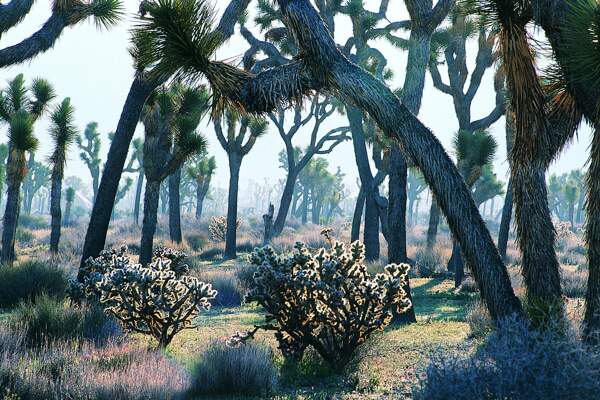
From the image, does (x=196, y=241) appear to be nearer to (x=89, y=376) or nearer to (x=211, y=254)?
(x=211, y=254)

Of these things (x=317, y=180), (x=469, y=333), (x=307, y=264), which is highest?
(x=317, y=180)

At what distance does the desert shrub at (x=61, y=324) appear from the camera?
855cm

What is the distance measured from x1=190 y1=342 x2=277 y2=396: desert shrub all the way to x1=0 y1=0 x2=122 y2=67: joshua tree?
9403 millimetres

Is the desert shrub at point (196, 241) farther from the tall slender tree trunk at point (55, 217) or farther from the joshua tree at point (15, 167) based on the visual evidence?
the joshua tree at point (15, 167)

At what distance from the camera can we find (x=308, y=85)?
25.3 feet

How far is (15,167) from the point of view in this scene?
19281 mm

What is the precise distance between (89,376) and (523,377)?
12.3 ft

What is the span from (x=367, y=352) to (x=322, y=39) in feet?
12.1

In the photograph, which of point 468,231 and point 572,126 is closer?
point 468,231

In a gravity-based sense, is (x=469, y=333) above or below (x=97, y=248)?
below

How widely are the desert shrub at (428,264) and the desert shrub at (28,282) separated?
10879 mm

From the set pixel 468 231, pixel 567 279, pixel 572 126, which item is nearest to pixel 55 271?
pixel 468 231

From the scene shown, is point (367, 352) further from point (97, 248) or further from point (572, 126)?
point (97, 248)

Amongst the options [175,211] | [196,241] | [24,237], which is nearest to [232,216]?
[175,211]
